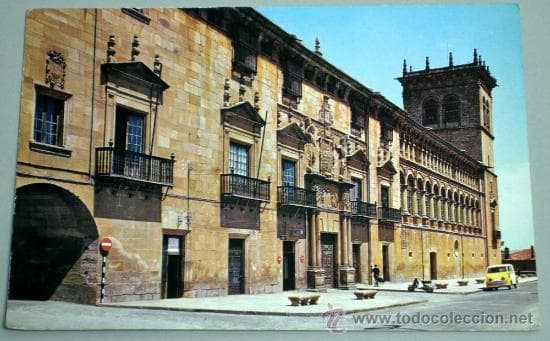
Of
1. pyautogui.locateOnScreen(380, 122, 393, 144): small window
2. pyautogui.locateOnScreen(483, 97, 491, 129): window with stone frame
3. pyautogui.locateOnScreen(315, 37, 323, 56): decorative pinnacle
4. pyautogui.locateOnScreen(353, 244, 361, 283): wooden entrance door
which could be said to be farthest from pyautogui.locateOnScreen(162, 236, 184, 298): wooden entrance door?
pyautogui.locateOnScreen(380, 122, 393, 144): small window

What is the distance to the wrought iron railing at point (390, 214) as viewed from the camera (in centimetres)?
1853

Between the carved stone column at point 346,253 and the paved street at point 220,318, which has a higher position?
the carved stone column at point 346,253

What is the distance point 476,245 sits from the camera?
16.6 metres

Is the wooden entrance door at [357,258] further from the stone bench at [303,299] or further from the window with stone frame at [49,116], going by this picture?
the window with stone frame at [49,116]

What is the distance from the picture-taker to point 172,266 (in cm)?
1334

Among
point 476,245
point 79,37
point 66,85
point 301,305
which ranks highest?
point 79,37

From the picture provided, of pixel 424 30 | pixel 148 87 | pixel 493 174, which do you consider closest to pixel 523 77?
pixel 424 30

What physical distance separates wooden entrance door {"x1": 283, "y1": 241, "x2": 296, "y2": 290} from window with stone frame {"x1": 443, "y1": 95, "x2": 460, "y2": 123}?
7661 millimetres

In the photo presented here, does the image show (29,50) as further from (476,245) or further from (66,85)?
(476,245)

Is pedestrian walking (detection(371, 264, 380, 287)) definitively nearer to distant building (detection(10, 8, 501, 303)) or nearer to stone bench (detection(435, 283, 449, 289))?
distant building (detection(10, 8, 501, 303))

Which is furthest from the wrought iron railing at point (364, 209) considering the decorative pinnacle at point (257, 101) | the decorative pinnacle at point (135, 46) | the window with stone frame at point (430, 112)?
the decorative pinnacle at point (135, 46)

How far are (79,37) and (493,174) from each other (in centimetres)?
1007

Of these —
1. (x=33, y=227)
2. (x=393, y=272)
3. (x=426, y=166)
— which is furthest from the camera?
(x=426, y=166)

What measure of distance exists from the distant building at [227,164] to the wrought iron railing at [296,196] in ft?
0.17
